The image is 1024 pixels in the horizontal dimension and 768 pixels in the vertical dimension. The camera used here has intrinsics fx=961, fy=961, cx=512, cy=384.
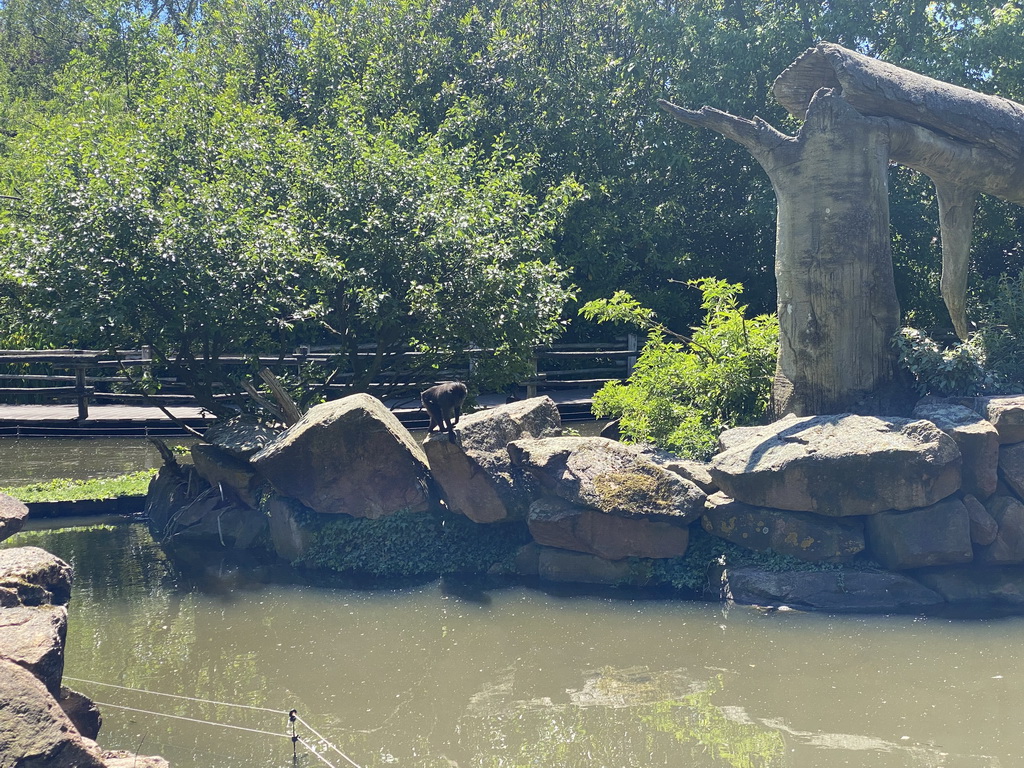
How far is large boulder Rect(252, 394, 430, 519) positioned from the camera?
8.48m

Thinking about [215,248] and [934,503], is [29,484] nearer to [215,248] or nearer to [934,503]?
[215,248]

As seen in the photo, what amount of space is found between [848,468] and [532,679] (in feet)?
9.49

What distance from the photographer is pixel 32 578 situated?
17.3 ft

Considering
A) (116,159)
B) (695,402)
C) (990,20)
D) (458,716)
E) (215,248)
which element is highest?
(990,20)

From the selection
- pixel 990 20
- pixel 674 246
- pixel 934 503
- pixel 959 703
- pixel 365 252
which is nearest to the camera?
pixel 959 703

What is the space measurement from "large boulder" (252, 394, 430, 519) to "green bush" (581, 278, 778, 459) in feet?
7.53

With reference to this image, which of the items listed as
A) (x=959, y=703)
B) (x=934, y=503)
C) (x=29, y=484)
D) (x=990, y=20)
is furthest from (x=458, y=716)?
(x=990, y=20)

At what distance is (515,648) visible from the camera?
6.64 meters

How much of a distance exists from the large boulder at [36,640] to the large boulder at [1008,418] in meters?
6.62

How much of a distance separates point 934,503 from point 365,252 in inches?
227

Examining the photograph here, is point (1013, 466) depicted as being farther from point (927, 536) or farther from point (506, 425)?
point (506, 425)

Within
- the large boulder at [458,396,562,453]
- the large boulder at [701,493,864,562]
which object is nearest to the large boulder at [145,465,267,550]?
the large boulder at [458,396,562,453]

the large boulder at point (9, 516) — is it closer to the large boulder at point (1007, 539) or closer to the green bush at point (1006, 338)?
the large boulder at point (1007, 539)

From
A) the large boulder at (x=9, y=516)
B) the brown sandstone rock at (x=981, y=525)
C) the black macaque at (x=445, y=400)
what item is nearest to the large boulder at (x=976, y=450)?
the brown sandstone rock at (x=981, y=525)
